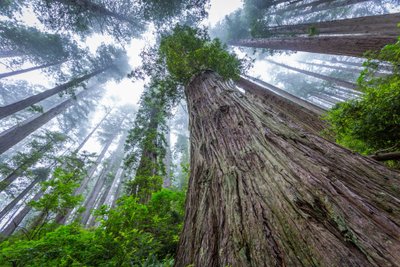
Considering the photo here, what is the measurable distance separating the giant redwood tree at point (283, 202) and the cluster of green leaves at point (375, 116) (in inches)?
40.7

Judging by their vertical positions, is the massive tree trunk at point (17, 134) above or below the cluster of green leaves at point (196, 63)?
above

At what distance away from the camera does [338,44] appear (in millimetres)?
6484

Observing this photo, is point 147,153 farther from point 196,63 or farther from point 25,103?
point 25,103

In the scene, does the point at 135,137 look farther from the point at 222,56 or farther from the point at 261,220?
the point at 261,220

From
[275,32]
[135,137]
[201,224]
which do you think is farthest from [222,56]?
[275,32]

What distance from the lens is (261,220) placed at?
4.50 ft

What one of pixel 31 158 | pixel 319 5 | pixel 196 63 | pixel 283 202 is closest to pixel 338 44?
pixel 196 63

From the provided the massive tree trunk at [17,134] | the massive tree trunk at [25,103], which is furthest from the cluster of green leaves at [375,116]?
the massive tree trunk at [17,134]

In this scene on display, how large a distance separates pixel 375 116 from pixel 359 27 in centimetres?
854

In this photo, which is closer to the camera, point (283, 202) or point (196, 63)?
point (283, 202)

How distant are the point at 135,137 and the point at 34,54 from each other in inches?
627

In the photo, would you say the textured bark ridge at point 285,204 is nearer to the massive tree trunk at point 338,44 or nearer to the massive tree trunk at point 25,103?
the massive tree trunk at point 338,44

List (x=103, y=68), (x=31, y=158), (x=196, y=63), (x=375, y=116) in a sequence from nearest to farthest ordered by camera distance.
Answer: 1. (x=375, y=116)
2. (x=196, y=63)
3. (x=31, y=158)
4. (x=103, y=68)

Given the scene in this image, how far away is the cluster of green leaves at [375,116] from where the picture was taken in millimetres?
2395
